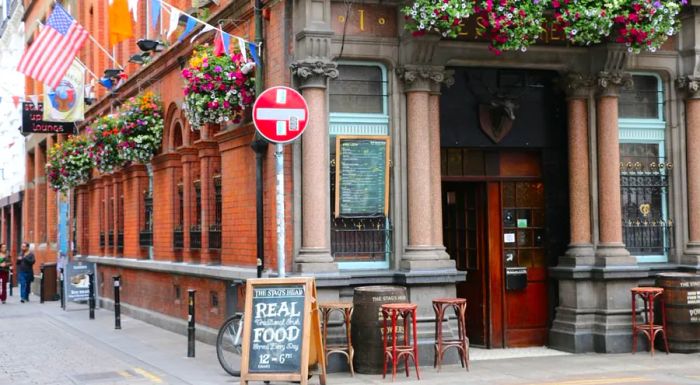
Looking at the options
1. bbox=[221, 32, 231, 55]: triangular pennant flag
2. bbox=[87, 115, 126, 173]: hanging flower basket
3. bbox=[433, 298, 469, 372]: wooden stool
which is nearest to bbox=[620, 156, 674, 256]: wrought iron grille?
bbox=[433, 298, 469, 372]: wooden stool

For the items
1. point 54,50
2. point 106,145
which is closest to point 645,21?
A: point 54,50

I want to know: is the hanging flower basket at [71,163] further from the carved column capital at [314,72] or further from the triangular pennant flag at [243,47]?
the carved column capital at [314,72]

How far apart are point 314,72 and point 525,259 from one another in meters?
4.77

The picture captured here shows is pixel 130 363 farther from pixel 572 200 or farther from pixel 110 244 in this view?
pixel 110 244

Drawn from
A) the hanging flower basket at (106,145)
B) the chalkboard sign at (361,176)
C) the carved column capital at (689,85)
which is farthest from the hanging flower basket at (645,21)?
the hanging flower basket at (106,145)

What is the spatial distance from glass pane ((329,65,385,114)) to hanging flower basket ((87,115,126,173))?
8.67 meters

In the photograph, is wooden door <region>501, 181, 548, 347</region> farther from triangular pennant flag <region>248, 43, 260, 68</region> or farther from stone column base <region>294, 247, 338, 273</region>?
triangular pennant flag <region>248, 43, 260, 68</region>

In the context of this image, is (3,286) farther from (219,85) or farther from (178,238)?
(219,85)

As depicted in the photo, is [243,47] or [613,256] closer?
[243,47]

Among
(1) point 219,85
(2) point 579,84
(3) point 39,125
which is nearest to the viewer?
(1) point 219,85

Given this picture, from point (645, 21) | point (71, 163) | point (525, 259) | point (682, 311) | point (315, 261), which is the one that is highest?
point (645, 21)

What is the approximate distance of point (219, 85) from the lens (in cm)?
1325

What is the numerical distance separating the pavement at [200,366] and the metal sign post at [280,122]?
2.15 m

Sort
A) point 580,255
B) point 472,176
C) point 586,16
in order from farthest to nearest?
point 472,176 → point 580,255 → point 586,16
